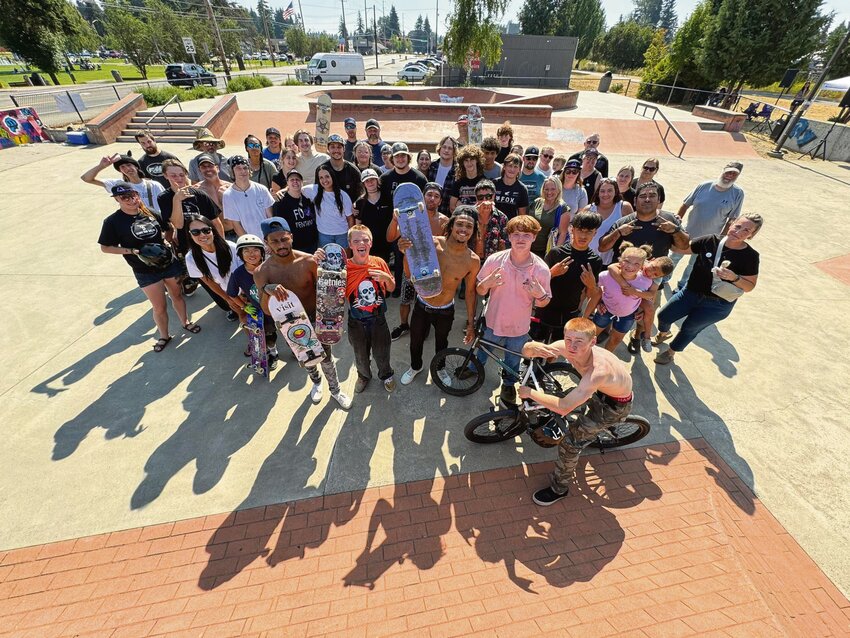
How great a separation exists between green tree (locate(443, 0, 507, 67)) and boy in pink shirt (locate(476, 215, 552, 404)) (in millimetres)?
25681

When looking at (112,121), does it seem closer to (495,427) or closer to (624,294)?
(495,427)

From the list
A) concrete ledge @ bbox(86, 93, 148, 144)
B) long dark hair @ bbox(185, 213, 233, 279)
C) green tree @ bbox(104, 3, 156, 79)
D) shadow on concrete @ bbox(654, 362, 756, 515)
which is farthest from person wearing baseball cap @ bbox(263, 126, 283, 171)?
green tree @ bbox(104, 3, 156, 79)

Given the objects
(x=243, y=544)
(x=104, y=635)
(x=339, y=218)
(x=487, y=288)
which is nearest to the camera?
(x=104, y=635)

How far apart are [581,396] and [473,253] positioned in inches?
72.5

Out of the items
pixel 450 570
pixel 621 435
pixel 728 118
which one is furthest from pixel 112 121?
pixel 728 118

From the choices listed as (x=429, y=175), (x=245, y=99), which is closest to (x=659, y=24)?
(x=245, y=99)

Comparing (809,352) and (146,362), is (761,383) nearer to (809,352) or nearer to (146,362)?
(809,352)

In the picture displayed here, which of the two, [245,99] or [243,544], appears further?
[245,99]

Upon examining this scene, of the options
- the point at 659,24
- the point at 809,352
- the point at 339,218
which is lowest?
the point at 809,352

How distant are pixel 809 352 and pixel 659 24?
18026 centimetres

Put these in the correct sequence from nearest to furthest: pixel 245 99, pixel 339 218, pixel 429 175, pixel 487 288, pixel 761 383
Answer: pixel 487 288, pixel 761 383, pixel 339 218, pixel 429 175, pixel 245 99

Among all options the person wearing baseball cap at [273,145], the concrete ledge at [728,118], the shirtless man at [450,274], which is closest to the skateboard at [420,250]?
the shirtless man at [450,274]

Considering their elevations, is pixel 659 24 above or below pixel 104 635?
above

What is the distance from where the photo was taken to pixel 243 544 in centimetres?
304
